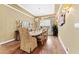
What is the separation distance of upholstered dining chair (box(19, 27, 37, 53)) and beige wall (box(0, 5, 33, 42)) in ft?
0.49

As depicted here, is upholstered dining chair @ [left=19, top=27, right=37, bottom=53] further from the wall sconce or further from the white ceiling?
the wall sconce

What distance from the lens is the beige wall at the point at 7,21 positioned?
1832 mm

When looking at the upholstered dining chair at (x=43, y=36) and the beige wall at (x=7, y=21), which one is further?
the upholstered dining chair at (x=43, y=36)

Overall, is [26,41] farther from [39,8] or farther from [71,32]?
[71,32]

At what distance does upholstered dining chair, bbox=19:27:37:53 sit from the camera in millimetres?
1885

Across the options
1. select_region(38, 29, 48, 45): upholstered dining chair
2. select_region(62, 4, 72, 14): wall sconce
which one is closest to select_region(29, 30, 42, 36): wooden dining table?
select_region(38, 29, 48, 45): upholstered dining chair

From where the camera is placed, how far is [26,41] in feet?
6.27

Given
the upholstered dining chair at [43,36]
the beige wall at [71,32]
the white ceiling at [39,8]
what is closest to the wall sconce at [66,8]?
the beige wall at [71,32]

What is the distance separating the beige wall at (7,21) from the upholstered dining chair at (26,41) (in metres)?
0.15

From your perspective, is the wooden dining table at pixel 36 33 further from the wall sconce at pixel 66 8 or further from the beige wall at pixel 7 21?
the wall sconce at pixel 66 8

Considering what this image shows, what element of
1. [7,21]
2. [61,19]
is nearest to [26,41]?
[7,21]
